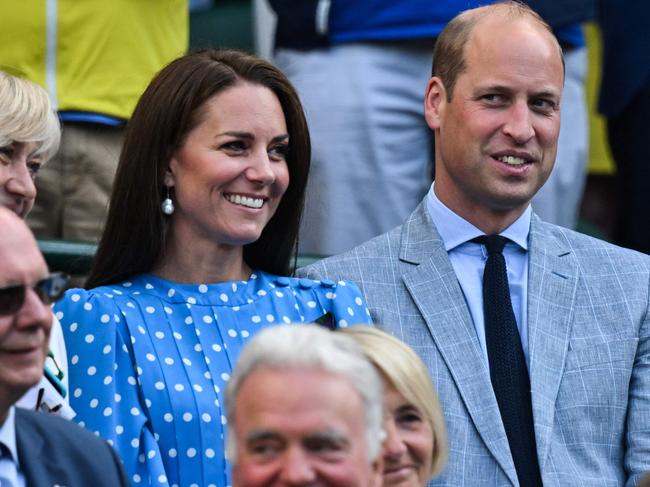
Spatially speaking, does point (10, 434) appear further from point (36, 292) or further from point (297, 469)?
point (297, 469)

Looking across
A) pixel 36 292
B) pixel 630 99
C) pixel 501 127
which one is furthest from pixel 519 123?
pixel 36 292

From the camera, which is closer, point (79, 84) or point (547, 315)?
point (547, 315)

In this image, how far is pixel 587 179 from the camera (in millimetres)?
7715

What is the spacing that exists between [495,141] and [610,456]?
3.14 ft

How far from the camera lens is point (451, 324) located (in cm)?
461

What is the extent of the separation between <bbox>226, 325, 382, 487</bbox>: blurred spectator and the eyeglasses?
16.8 inches

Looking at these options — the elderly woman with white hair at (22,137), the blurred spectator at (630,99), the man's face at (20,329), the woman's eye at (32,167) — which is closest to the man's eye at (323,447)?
the man's face at (20,329)

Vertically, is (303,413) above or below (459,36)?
below

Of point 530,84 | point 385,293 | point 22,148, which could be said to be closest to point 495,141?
point 530,84

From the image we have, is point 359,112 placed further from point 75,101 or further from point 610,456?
point 610,456

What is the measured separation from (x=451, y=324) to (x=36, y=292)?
59.6 inches

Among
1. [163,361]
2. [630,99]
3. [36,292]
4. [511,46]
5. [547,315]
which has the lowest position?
[163,361]

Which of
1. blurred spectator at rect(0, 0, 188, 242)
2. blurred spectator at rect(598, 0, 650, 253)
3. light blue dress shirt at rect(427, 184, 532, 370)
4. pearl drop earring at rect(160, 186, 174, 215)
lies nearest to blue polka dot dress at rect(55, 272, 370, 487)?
pearl drop earring at rect(160, 186, 174, 215)

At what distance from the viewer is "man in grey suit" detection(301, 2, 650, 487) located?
14.8 feet
